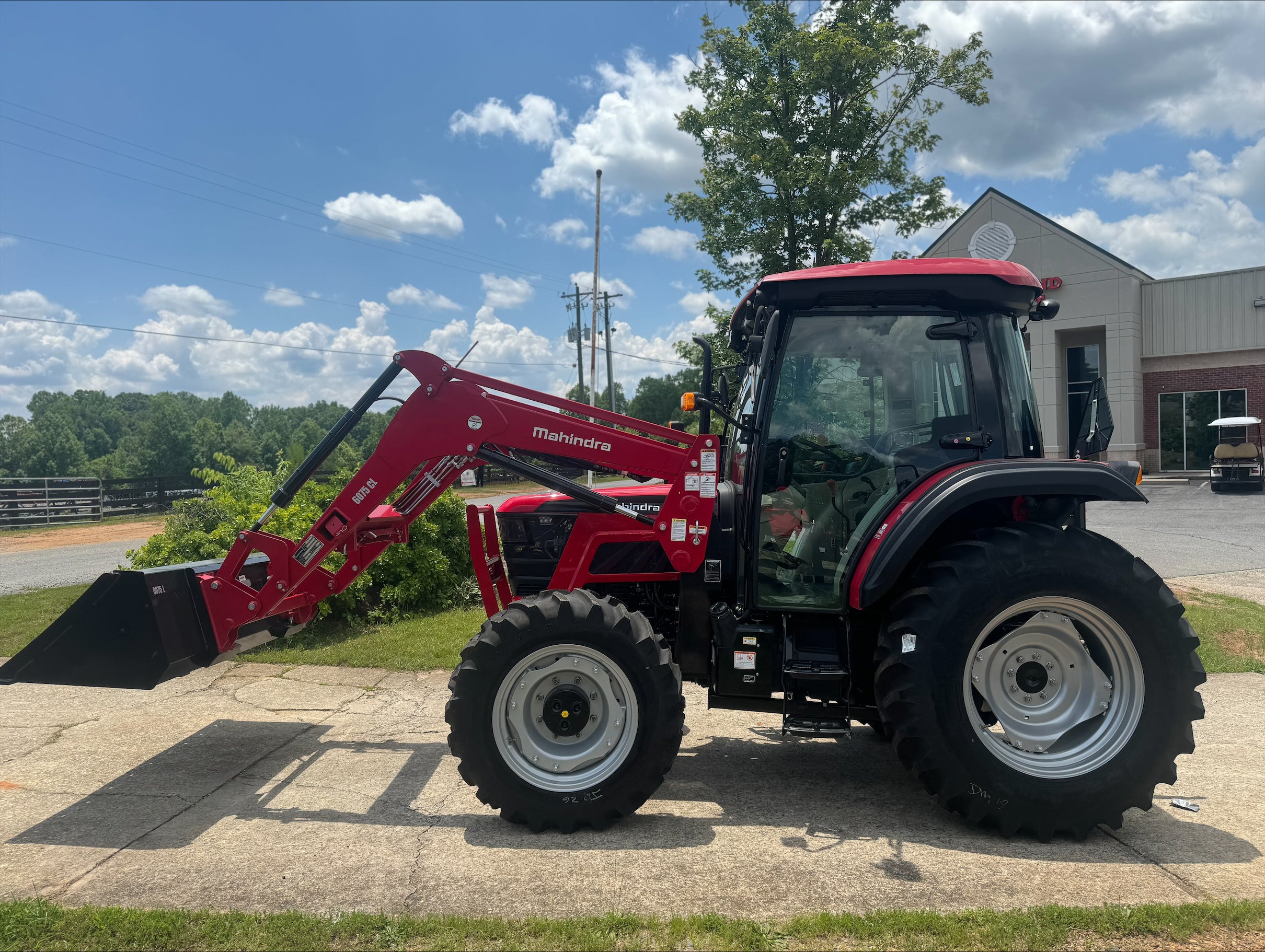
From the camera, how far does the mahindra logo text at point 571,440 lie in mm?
4047

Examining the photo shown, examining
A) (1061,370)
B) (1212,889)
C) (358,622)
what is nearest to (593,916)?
(1212,889)

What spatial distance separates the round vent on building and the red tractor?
78.3 feet

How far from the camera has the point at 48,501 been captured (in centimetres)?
2486

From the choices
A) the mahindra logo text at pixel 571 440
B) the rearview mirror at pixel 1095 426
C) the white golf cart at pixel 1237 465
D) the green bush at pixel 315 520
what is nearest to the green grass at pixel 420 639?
the green bush at pixel 315 520

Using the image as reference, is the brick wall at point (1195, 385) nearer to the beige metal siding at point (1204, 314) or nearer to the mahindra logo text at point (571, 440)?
the beige metal siding at point (1204, 314)

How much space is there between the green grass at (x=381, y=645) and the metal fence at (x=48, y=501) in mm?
22947

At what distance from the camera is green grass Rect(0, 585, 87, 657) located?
7113 mm

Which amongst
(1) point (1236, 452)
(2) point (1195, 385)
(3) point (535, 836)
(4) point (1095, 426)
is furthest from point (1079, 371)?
(3) point (535, 836)

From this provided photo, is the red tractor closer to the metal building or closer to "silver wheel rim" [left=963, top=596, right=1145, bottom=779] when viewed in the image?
"silver wheel rim" [left=963, top=596, right=1145, bottom=779]

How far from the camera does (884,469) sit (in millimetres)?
3754

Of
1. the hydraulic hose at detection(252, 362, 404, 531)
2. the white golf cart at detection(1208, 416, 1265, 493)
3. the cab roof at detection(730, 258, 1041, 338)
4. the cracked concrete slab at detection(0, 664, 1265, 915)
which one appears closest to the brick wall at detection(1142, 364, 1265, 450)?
the white golf cart at detection(1208, 416, 1265, 493)

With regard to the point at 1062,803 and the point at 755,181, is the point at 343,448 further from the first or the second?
the point at 1062,803

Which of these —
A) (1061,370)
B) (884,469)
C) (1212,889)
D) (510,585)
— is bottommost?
(1212,889)

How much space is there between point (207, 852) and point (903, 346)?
154 inches
